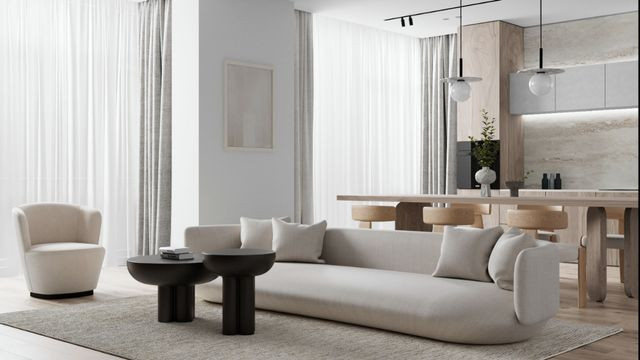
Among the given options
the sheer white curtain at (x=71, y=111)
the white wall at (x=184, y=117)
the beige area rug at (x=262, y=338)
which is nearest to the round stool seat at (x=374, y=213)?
the white wall at (x=184, y=117)

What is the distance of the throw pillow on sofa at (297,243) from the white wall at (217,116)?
177 centimetres

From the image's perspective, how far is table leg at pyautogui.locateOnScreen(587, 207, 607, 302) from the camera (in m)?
5.74

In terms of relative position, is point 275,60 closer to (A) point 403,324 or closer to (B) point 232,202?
(B) point 232,202

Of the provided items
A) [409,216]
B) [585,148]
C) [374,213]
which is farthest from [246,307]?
[585,148]

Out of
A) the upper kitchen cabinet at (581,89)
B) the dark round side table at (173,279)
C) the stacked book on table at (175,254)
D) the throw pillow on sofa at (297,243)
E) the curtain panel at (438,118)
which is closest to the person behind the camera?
the dark round side table at (173,279)

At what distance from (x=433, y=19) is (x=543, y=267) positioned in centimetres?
529

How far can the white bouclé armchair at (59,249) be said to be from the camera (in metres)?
5.79

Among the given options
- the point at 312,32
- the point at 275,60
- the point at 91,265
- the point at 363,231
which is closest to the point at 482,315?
the point at 363,231

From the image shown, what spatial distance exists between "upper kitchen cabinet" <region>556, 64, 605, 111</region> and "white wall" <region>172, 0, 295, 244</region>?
324 cm

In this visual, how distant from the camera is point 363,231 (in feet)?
18.4

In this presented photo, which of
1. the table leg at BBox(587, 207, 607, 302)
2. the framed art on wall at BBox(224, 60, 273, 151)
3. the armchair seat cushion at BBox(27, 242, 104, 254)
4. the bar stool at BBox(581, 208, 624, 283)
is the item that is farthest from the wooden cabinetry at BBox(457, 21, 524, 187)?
the armchair seat cushion at BBox(27, 242, 104, 254)

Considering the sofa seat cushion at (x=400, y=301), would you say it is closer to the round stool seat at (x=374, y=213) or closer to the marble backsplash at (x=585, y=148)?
the round stool seat at (x=374, y=213)

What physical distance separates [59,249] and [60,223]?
1.64 ft

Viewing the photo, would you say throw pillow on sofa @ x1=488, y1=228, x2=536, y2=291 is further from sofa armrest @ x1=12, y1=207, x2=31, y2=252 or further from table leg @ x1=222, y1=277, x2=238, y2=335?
sofa armrest @ x1=12, y1=207, x2=31, y2=252
